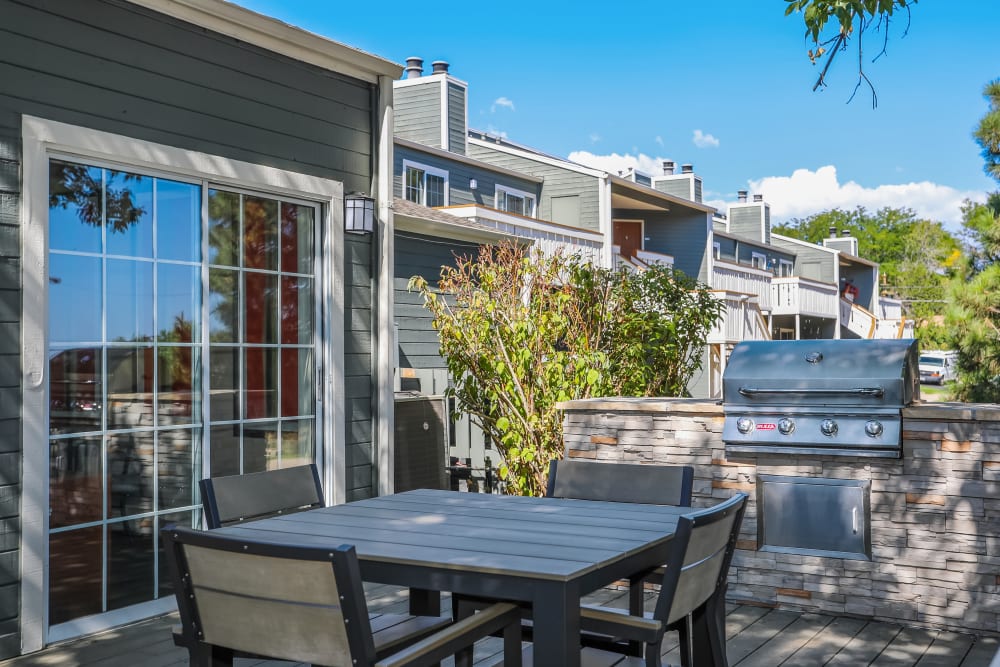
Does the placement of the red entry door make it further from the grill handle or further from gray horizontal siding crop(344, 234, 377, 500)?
the grill handle

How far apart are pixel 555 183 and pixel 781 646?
48.7 ft

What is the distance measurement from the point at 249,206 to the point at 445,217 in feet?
20.7

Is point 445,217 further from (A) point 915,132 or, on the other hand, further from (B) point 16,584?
(A) point 915,132

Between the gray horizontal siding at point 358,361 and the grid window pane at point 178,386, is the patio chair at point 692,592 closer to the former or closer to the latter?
the grid window pane at point 178,386

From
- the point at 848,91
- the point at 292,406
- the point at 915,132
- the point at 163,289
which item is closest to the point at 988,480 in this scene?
the point at 848,91

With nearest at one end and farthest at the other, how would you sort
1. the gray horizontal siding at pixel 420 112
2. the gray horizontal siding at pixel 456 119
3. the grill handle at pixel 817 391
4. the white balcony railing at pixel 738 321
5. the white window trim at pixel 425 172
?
1. the grill handle at pixel 817 391
2. the white window trim at pixel 425 172
3. the gray horizontal siding at pixel 420 112
4. the gray horizontal siding at pixel 456 119
5. the white balcony railing at pixel 738 321

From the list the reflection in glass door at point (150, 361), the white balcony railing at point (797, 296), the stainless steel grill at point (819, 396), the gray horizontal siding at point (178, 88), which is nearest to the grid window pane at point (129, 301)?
the reflection in glass door at point (150, 361)

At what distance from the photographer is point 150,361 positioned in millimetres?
4859

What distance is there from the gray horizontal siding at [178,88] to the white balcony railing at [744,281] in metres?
17.0

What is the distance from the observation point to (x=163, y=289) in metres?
4.94

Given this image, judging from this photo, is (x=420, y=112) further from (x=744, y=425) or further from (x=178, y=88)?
(x=744, y=425)

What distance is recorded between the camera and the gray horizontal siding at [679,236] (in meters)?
21.8

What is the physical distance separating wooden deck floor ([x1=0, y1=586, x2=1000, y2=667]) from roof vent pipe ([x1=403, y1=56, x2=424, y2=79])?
1500 centimetres

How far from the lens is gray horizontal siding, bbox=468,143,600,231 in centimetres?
1805
